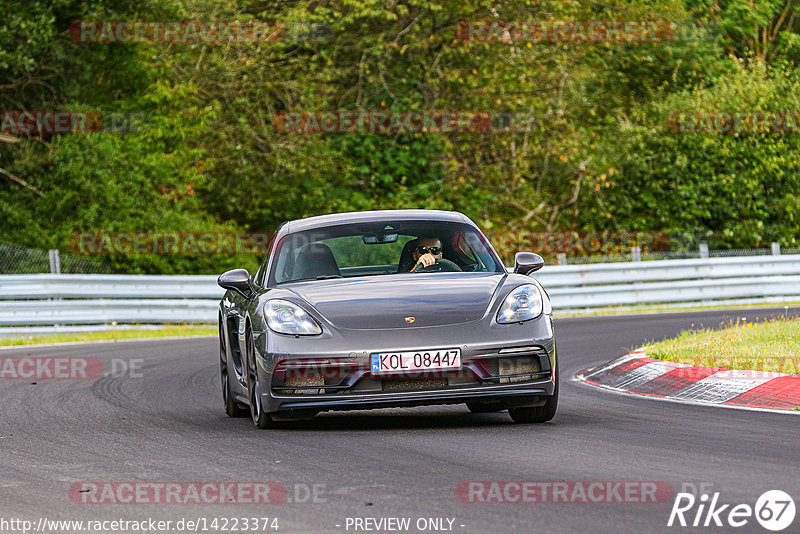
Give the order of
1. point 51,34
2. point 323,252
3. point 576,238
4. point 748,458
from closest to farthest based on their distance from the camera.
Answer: point 748,458 → point 323,252 → point 51,34 → point 576,238

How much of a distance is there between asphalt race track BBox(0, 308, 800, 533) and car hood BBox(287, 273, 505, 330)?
70 centimetres

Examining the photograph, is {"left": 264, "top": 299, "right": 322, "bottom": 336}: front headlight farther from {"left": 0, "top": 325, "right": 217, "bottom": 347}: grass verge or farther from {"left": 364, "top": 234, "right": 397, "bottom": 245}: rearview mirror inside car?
{"left": 0, "top": 325, "right": 217, "bottom": 347}: grass verge

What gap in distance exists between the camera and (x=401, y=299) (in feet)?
27.7

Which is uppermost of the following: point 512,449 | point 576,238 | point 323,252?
point 323,252

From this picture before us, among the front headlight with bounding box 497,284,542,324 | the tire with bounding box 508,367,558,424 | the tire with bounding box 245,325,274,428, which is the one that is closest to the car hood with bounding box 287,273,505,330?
A: the front headlight with bounding box 497,284,542,324

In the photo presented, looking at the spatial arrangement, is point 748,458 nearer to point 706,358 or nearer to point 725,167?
point 706,358

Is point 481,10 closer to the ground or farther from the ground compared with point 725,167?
farther from the ground

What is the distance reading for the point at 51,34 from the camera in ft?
95.3

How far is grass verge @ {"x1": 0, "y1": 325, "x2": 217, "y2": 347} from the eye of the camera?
21.2m

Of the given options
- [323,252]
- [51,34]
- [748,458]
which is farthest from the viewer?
[51,34]

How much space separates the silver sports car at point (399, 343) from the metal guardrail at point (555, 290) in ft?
46.1

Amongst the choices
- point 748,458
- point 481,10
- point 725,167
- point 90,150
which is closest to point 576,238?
point 725,167

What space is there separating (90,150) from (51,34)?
2626 mm

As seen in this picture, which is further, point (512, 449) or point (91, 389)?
point (91, 389)
